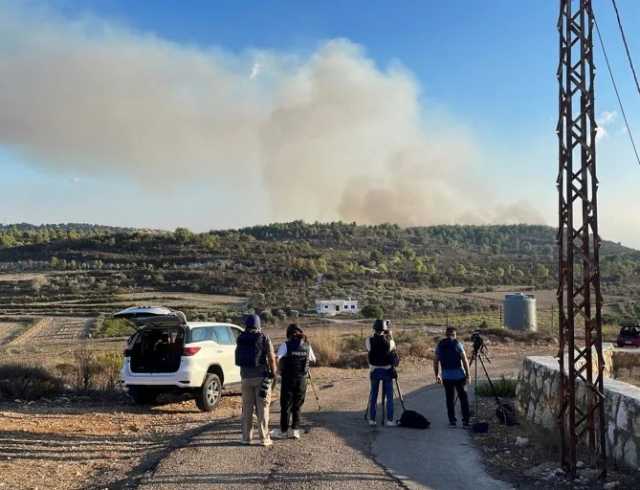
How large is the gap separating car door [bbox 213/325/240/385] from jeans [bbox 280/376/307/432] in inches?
140

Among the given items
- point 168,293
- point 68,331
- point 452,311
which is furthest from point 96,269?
point 452,311

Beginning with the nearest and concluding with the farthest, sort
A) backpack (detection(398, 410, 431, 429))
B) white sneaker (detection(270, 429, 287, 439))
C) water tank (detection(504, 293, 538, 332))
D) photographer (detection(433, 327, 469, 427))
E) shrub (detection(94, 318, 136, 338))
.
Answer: white sneaker (detection(270, 429, 287, 439)) < backpack (detection(398, 410, 431, 429)) < photographer (detection(433, 327, 469, 427)) < water tank (detection(504, 293, 538, 332)) < shrub (detection(94, 318, 136, 338))

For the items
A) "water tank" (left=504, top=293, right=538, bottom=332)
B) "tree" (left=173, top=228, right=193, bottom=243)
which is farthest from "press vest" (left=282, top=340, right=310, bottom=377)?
"tree" (left=173, top=228, right=193, bottom=243)

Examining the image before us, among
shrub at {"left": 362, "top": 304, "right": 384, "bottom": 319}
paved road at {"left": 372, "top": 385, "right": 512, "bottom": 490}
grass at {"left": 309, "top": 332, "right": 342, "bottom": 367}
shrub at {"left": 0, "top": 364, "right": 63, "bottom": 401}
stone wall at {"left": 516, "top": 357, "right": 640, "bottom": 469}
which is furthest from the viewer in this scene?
shrub at {"left": 362, "top": 304, "right": 384, "bottom": 319}

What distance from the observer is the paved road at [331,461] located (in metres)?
7.18

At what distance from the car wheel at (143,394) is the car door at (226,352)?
132 cm

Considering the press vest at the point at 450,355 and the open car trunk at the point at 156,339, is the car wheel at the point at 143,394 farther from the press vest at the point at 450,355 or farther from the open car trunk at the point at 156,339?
the press vest at the point at 450,355

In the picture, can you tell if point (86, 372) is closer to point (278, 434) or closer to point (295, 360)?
point (278, 434)

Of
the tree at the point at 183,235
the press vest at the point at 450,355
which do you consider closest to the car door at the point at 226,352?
the press vest at the point at 450,355

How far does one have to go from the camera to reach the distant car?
2945 centimetres

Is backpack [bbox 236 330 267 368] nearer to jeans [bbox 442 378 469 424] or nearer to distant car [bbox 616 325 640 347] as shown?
jeans [bbox 442 378 469 424]

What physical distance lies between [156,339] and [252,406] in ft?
15.3

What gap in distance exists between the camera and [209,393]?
12750 millimetres

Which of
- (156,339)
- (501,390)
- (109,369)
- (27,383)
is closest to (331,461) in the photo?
(156,339)
